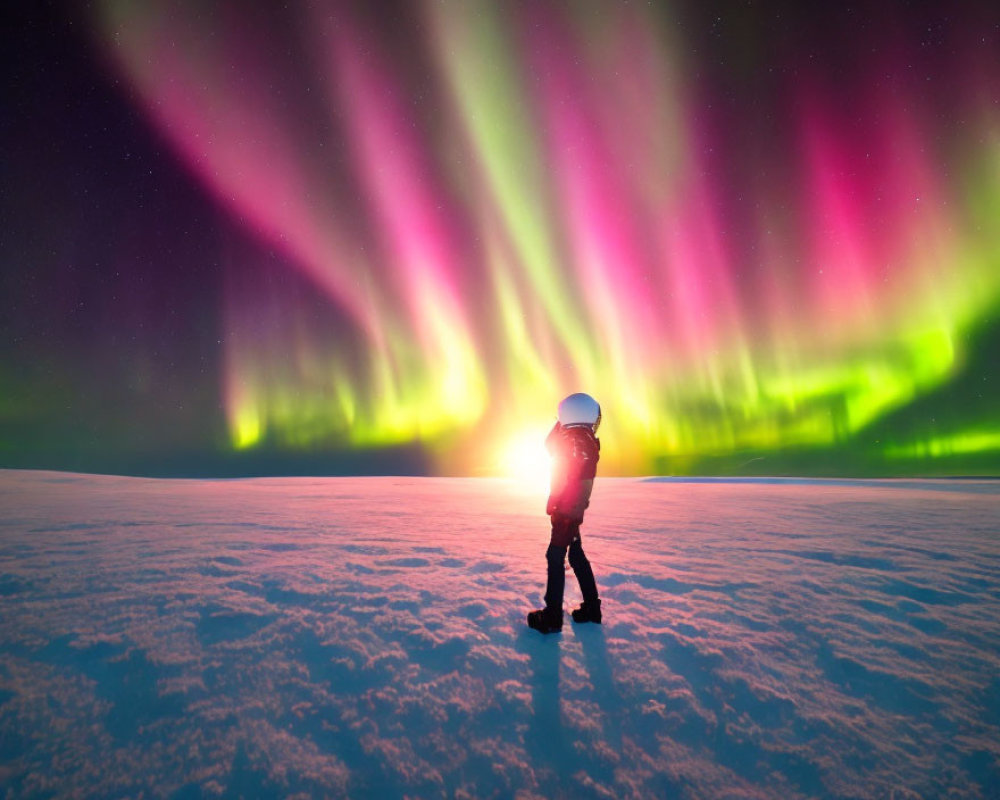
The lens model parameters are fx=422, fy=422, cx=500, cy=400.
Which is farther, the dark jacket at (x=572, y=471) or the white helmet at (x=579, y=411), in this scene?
the white helmet at (x=579, y=411)

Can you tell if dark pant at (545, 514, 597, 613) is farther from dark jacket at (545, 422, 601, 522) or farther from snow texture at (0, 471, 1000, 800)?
snow texture at (0, 471, 1000, 800)

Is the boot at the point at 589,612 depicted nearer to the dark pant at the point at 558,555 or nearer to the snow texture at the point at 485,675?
the snow texture at the point at 485,675

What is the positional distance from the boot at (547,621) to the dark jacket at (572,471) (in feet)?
2.81

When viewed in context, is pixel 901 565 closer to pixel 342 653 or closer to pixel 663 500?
pixel 342 653

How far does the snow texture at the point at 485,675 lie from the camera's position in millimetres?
2242

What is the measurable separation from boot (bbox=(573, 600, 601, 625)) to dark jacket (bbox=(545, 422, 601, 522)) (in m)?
0.90

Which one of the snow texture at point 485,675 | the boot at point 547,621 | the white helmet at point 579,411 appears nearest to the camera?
the snow texture at point 485,675

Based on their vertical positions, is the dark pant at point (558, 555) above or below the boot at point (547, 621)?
above

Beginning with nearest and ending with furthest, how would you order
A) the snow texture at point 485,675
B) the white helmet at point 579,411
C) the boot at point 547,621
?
the snow texture at point 485,675
the boot at point 547,621
the white helmet at point 579,411

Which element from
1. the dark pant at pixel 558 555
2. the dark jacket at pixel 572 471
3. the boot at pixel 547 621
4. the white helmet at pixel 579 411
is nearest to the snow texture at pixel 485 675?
the boot at pixel 547 621

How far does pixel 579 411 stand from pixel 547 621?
74.7 inches

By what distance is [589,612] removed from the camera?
3.99 meters

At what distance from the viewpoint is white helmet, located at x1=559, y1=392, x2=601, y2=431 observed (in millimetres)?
3912

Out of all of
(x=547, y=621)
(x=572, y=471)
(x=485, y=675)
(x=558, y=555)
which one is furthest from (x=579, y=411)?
(x=485, y=675)
